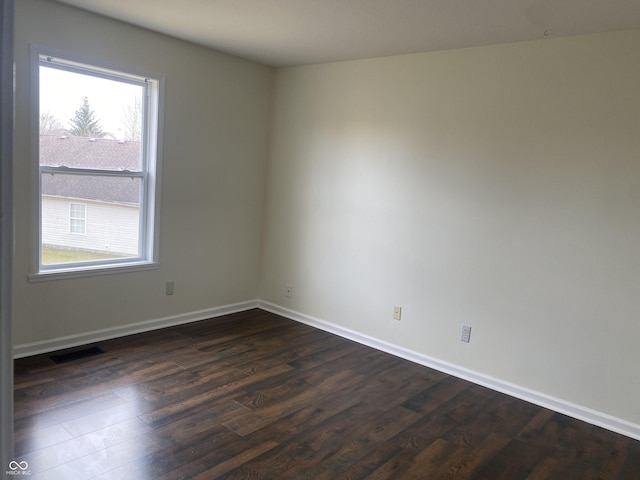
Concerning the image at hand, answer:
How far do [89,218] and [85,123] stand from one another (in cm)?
70

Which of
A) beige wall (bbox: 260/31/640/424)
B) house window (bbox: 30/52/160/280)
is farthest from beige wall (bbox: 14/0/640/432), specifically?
house window (bbox: 30/52/160/280)

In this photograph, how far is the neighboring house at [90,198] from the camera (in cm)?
337

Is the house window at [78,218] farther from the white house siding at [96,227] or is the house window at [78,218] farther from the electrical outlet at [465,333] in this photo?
the electrical outlet at [465,333]

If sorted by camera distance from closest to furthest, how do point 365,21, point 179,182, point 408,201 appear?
point 365,21 → point 408,201 → point 179,182

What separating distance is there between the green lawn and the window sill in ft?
0.25

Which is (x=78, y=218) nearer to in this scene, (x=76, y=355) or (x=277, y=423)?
(x=76, y=355)

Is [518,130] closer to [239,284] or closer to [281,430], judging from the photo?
[281,430]

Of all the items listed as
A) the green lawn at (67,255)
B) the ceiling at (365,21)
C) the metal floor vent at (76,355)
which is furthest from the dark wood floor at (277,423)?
the ceiling at (365,21)

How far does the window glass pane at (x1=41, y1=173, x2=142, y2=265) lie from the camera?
134 inches

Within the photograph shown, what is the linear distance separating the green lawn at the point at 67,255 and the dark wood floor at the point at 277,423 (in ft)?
2.23

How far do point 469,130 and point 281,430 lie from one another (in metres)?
2.40

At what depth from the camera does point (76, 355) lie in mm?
3398

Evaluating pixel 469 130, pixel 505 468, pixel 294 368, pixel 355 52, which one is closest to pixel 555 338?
pixel 505 468

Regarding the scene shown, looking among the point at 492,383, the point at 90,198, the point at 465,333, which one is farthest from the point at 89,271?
the point at 492,383
